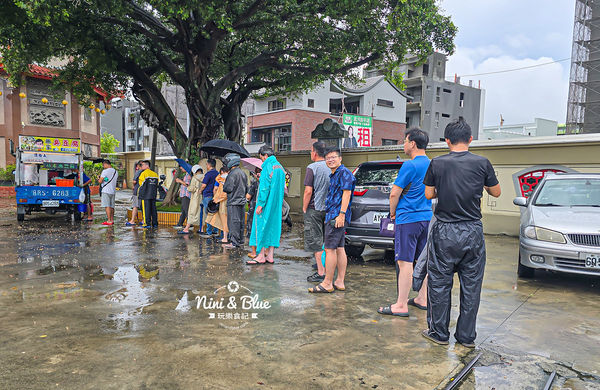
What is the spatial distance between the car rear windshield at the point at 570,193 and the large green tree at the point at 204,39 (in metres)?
5.99

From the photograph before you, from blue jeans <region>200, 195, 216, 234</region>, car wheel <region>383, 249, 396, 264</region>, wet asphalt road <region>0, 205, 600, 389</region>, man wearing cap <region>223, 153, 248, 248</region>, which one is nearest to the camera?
wet asphalt road <region>0, 205, 600, 389</region>

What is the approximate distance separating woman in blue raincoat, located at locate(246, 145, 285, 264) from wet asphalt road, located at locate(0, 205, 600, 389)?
0.49m

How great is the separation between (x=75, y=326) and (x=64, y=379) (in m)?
1.09

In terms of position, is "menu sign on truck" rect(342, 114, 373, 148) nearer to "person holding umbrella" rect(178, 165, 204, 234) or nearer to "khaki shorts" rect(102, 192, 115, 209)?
"person holding umbrella" rect(178, 165, 204, 234)

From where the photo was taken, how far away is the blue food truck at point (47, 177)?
1131cm

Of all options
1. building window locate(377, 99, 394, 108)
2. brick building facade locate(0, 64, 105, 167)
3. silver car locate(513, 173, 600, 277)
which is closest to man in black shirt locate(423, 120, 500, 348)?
silver car locate(513, 173, 600, 277)

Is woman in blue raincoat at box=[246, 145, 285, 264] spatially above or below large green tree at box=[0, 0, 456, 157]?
below

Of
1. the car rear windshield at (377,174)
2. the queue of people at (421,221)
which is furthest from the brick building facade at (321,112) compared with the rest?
the queue of people at (421,221)

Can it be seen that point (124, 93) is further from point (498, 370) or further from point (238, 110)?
point (498, 370)

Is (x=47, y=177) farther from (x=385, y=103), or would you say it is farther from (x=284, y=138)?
(x=385, y=103)

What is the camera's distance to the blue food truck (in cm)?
1131

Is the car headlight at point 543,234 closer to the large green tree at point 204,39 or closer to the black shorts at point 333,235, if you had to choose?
the black shorts at point 333,235

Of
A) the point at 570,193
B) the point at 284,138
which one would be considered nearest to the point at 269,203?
the point at 570,193

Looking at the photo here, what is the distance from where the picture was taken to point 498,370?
3.08 meters
